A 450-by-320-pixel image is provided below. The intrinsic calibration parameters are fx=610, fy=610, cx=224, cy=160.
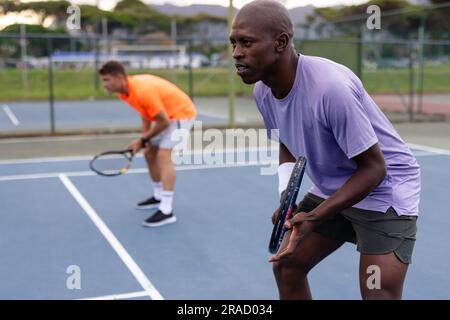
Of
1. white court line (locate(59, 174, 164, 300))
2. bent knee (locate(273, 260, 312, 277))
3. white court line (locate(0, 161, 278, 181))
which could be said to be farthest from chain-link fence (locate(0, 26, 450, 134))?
bent knee (locate(273, 260, 312, 277))

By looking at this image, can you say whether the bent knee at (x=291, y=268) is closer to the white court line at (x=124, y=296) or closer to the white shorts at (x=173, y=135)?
the white court line at (x=124, y=296)

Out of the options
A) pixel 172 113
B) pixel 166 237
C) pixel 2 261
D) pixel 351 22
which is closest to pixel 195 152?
pixel 172 113

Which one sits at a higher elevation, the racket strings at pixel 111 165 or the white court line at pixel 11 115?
the racket strings at pixel 111 165

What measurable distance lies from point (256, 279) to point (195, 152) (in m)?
6.26

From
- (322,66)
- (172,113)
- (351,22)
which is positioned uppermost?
(351,22)

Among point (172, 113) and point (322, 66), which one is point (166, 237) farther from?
point (322, 66)

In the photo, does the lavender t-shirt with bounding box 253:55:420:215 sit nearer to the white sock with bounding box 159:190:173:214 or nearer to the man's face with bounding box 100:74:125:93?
the man's face with bounding box 100:74:125:93

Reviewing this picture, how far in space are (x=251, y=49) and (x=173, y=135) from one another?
3931mm

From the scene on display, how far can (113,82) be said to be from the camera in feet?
19.3

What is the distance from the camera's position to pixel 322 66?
2.53 meters

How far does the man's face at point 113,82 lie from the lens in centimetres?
587

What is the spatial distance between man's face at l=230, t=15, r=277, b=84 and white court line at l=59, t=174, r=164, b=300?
219 cm

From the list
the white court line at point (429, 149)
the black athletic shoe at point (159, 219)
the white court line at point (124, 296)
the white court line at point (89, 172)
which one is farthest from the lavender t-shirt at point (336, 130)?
the white court line at point (429, 149)
